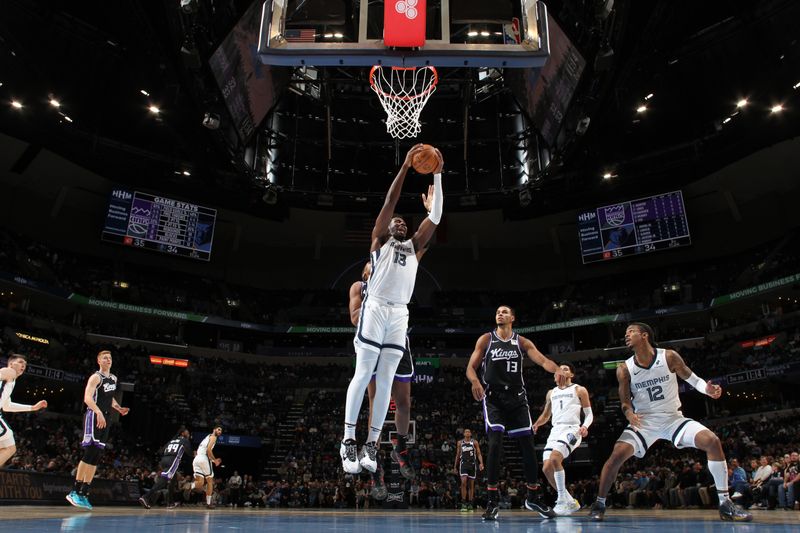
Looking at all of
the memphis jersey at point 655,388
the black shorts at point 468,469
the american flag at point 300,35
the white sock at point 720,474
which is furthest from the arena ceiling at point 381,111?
the white sock at point 720,474

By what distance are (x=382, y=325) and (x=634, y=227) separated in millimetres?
25894

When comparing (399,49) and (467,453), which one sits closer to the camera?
(399,49)

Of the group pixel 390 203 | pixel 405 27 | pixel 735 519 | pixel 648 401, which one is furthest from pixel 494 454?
pixel 405 27

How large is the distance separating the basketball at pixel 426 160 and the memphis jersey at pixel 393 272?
29.5 inches

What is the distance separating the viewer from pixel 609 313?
32750mm

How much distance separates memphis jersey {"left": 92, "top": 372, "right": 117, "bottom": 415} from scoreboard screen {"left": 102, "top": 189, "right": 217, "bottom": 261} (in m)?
20.3

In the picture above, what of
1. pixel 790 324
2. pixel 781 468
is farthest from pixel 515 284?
pixel 781 468

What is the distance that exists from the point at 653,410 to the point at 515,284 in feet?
106

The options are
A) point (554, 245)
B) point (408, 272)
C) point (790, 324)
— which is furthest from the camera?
point (554, 245)

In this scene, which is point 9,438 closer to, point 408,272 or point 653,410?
point 408,272

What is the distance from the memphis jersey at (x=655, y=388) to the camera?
6.76 meters

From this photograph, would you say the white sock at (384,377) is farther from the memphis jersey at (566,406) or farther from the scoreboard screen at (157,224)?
the scoreboard screen at (157,224)

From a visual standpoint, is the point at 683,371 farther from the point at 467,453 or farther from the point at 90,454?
the point at 467,453

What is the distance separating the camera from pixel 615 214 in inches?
1166
